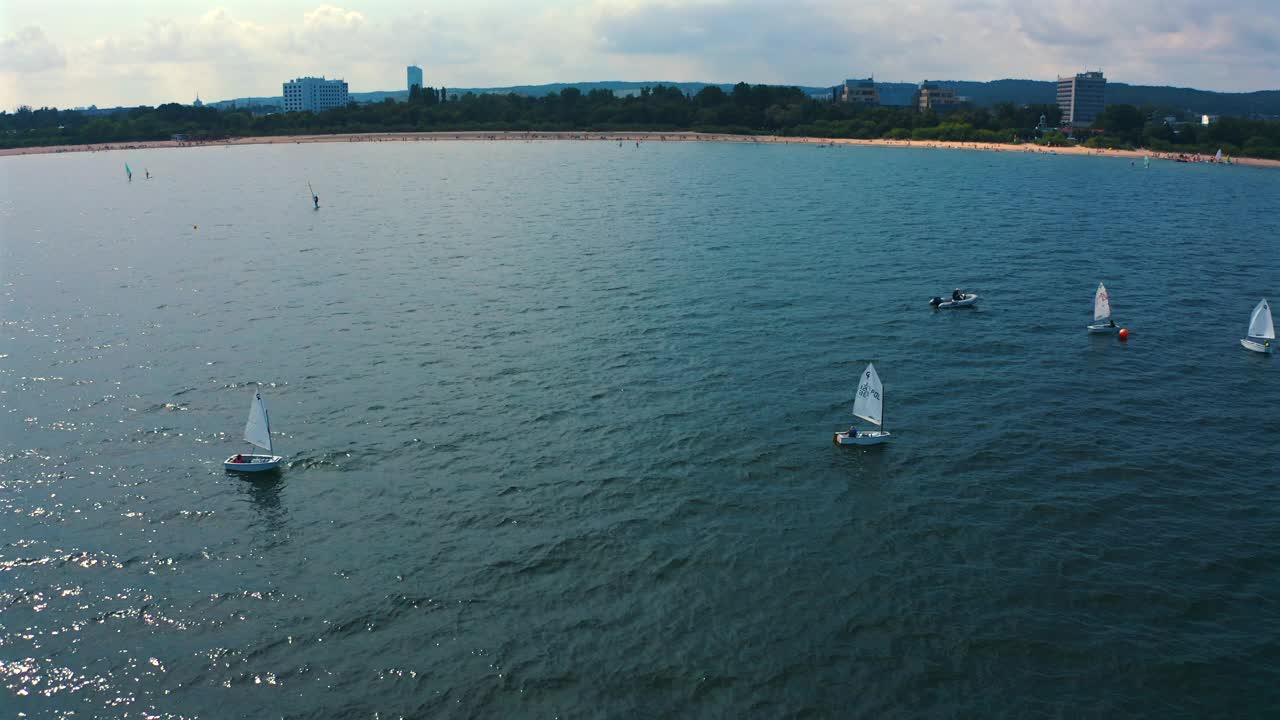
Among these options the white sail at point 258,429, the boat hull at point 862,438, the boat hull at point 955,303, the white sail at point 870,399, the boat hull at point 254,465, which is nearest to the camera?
the boat hull at point 254,465

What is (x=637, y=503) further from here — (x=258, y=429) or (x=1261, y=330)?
(x=1261, y=330)

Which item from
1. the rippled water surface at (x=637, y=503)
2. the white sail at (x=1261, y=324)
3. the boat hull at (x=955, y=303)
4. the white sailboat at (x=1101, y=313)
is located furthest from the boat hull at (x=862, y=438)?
the white sail at (x=1261, y=324)

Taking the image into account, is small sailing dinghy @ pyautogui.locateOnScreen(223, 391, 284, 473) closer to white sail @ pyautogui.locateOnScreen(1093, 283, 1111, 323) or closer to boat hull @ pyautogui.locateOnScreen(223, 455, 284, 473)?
boat hull @ pyautogui.locateOnScreen(223, 455, 284, 473)

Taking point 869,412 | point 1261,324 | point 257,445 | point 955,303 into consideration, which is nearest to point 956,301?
point 955,303

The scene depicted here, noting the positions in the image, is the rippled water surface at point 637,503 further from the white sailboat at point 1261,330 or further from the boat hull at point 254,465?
the white sailboat at point 1261,330

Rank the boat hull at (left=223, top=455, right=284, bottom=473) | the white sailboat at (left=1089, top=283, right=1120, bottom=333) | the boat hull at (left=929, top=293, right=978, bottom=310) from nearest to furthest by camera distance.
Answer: the boat hull at (left=223, top=455, right=284, bottom=473)
the white sailboat at (left=1089, top=283, right=1120, bottom=333)
the boat hull at (left=929, top=293, right=978, bottom=310)

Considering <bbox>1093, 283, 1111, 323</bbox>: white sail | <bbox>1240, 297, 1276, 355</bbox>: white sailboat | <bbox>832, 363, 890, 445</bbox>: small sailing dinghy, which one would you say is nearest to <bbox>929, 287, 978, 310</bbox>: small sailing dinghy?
<bbox>1093, 283, 1111, 323</bbox>: white sail

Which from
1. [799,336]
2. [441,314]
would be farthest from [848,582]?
[441,314]
